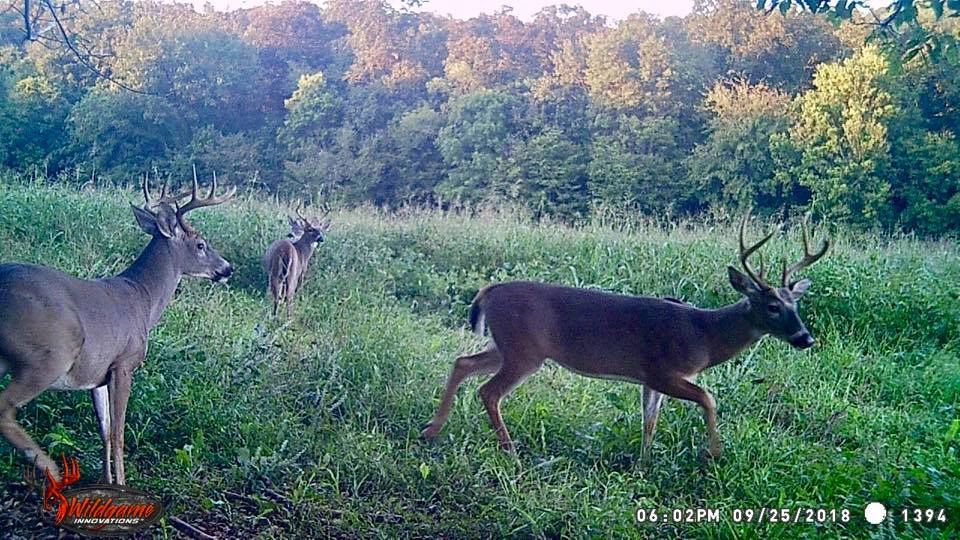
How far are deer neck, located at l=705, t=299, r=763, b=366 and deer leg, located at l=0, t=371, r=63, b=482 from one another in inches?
89.0

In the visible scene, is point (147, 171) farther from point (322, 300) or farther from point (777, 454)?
point (777, 454)

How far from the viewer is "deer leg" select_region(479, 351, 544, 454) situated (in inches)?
128

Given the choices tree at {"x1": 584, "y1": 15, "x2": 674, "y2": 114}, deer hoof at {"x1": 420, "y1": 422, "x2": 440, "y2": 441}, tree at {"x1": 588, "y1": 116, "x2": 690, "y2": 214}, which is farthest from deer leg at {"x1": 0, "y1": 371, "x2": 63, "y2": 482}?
tree at {"x1": 584, "y1": 15, "x2": 674, "y2": 114}

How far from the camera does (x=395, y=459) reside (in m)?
2.99

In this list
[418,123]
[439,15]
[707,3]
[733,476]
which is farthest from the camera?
[707,3]

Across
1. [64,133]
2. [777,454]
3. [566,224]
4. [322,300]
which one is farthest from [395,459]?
[64,133]

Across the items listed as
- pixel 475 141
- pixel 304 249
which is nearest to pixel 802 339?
pixel 304 249

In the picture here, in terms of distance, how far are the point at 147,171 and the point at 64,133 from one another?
109 centimetres

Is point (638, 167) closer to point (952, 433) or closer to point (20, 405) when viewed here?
point (952, 433)

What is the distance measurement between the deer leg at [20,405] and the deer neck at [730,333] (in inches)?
89.0

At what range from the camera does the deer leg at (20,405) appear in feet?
7.84

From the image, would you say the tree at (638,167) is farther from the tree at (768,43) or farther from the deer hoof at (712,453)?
the deer hoof at (712,453)

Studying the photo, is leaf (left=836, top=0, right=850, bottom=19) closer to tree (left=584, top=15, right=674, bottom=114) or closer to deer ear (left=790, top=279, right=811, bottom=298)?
deer ear (left=790, top=279, right=811, bottom=298)

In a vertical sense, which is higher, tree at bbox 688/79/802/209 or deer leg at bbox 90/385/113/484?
tree at bbox 688/79/802/209
